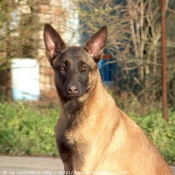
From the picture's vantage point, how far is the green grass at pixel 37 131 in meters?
7.47

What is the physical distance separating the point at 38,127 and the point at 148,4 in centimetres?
403

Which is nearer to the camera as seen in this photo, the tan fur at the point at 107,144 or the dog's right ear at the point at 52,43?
the tan fur at the point at 107,144

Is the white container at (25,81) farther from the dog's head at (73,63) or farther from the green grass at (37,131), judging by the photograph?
the dog's head at (73,63)

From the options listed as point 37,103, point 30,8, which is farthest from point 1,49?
point 37,103

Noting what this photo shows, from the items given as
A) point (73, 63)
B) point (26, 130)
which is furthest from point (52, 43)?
point (26, 130)

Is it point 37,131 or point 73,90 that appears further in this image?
point 37,131

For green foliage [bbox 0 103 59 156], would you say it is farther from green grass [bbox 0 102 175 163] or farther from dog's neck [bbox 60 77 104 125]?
dog's neck [bbox 60 77 104 125]

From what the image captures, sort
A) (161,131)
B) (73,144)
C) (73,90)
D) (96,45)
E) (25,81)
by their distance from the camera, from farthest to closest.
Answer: (25,81), (161,131), (96,45), (73,90), (73,144)

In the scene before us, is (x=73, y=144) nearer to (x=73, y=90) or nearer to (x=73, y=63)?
(x=73, y=90)

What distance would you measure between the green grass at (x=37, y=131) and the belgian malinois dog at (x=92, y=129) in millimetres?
2211

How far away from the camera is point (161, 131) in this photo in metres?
8.15

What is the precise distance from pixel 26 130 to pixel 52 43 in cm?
346

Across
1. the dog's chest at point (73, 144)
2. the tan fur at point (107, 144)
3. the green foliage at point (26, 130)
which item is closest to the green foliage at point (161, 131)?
the green foliage at point (26, 130)

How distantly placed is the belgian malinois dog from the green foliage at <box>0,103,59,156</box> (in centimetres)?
268
